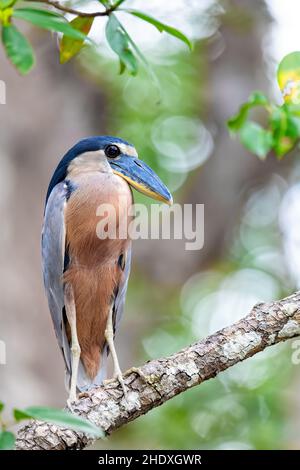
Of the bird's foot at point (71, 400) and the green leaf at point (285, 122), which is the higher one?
the green leaf at point (285, 122)

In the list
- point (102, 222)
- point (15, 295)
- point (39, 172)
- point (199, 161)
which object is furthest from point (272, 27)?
point (102, 222)

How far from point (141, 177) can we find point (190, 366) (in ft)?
3.98

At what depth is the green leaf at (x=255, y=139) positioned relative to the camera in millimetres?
3193

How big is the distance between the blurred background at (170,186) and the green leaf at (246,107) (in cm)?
299

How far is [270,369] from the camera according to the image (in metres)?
7.97

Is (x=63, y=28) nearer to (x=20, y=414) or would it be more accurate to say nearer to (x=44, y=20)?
(x=44, y=20)

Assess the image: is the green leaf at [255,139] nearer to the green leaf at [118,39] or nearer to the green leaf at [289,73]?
the green leaf at [289,73]

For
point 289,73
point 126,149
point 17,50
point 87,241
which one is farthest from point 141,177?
point 17,50

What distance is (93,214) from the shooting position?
140 inches

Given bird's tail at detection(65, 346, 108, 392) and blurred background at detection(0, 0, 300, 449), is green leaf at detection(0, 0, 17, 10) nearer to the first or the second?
bird's tail at detection(65, 346, 108, 392)

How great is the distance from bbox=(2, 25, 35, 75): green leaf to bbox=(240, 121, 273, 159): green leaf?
1.40 metres

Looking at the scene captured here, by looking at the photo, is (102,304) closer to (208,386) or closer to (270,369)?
(208,386)

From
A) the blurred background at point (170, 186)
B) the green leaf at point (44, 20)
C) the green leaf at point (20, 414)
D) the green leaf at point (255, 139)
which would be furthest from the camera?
the blurred background at point (170, 186)

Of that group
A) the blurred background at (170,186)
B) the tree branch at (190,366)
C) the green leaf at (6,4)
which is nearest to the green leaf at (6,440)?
the tree branch at (190,366)
